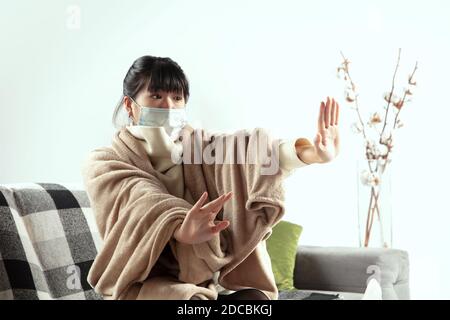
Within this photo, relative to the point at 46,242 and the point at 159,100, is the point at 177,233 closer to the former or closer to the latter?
the point at 159,100

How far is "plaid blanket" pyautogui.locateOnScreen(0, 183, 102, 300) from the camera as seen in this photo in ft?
3.30

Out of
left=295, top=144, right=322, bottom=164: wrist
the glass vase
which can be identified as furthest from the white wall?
the glass vase

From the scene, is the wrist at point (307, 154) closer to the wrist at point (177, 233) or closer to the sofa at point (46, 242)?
the wrist at point (177, 233)

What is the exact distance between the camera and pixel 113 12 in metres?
1.18

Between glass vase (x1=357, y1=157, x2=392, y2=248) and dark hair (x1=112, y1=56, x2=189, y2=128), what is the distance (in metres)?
1.15

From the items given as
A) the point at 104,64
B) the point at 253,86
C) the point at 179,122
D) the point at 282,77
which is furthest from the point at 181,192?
the point at 282,77

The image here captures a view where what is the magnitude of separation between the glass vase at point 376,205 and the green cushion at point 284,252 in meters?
0.19

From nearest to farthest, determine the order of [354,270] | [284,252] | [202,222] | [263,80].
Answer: [202,222], [263,80], [354,270], [284,252]

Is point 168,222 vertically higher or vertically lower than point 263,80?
lower

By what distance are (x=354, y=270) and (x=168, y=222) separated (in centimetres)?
107

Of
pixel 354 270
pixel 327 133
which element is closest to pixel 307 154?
pixel 327 133

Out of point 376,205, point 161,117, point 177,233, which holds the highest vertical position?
point 161,117

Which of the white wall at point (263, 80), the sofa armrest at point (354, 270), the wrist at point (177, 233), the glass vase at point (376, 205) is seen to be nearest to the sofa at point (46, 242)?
the white wall at point (263, 80)

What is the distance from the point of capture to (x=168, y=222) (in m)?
0.63
